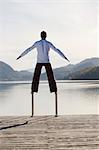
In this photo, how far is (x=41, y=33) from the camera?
6625 mm

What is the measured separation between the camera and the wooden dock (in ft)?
13.8

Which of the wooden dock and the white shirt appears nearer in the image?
the wooden dock

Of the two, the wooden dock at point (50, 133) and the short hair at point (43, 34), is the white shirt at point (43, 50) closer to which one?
the short hair at point (43, 34)

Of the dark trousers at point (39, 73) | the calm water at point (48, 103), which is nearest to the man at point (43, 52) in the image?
the dark trousers at point (39, 73)

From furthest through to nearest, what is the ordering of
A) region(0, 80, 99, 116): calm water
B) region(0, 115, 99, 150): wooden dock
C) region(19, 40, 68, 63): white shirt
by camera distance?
region(0, 80, 99, 116): calm water < region(19, 40, 68, 63): white shirt < region(0, 115, 99, 150): wooden dock

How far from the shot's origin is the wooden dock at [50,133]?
4211 millimetres

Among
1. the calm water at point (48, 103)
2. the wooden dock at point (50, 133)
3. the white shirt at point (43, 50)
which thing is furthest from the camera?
the calm water at point (48, 103)

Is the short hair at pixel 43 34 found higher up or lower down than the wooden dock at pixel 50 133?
higher up

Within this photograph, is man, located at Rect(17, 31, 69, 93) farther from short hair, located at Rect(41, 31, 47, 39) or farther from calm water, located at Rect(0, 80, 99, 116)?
calm water, located at Rect(0, 80, 99, 116)

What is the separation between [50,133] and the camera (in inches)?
193

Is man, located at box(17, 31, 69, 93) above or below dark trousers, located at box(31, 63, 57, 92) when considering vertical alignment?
above

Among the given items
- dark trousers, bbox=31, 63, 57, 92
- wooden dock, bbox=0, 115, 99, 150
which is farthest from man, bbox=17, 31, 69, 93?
wooden dock, bbox=0, 115, 99, 150

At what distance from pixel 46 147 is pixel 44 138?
0.45 meters

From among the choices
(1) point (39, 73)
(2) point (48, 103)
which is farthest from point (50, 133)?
(2) point (48, 103)
